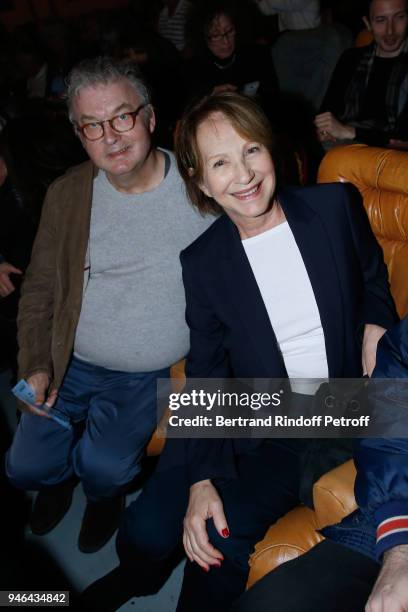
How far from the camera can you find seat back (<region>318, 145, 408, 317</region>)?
1.52m

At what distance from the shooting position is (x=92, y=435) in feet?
5.49

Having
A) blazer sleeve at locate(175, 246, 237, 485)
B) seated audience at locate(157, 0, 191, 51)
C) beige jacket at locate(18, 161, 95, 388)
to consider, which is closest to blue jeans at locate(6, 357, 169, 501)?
beige jacket at locate(18, 161, 95, 388)

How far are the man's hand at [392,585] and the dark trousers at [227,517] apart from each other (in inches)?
16.6

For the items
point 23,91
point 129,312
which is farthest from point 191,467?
point 23,91

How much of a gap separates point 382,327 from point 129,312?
2.60 feet

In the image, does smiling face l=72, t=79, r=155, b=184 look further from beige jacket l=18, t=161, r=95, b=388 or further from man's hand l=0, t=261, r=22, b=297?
man's hand l=0, t=261, r=22, b=297

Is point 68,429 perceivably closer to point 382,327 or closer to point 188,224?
point 188,224

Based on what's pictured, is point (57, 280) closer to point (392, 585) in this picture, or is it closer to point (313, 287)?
point (313, 287)

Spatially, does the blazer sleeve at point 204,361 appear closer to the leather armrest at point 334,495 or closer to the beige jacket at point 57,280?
the leather armrest at point 334,495

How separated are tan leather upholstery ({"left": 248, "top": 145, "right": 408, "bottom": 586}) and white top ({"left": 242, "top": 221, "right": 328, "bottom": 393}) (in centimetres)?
33

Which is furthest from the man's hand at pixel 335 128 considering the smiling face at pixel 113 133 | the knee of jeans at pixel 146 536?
the knee of jeans at pixel 146 536

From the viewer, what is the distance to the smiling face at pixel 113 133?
155 cm

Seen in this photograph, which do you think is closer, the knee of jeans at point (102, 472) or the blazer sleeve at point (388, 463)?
the blazer sleeve at point (388, 463)

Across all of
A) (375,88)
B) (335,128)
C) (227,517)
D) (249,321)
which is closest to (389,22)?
(375,88)
